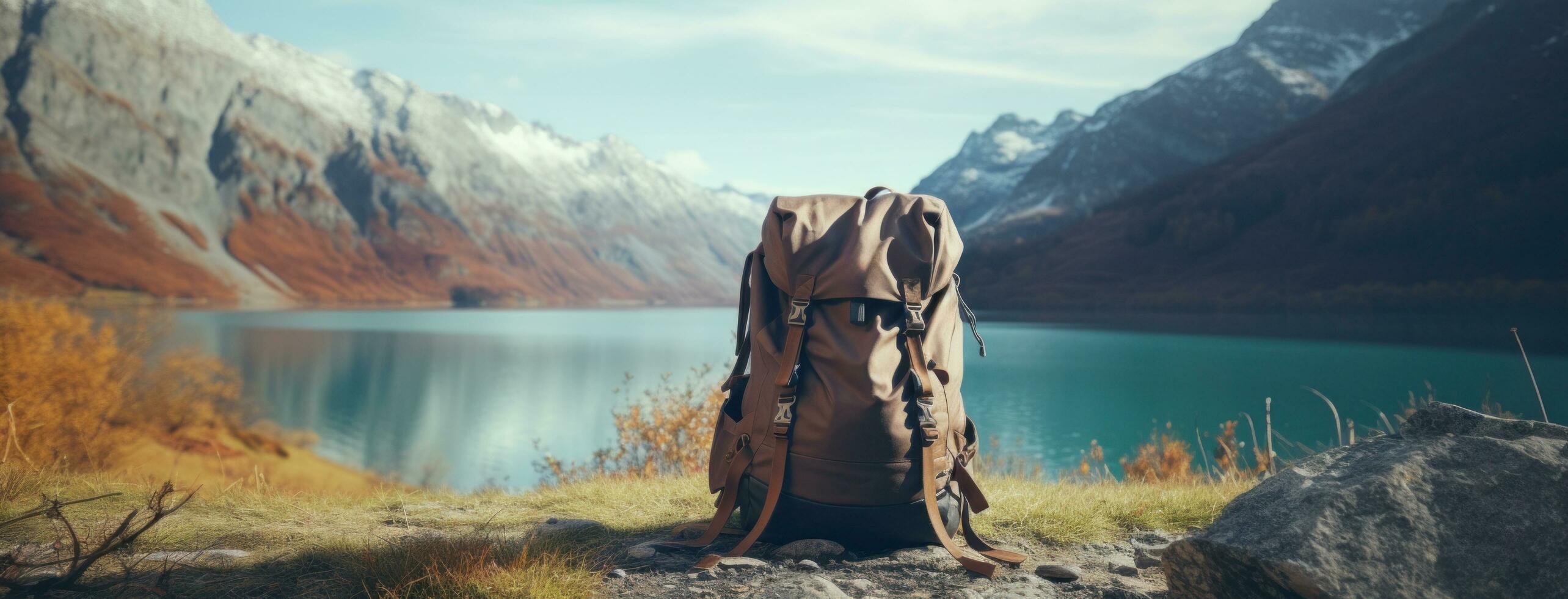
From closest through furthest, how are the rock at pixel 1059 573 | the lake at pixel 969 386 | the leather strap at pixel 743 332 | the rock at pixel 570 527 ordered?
the rock at pixel 1059 573
the leather strap at pixel 743 332
the rock at pixel 570 527
the lake at pixel 969 386

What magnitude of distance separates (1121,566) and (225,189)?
156m

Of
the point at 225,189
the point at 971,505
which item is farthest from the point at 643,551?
the point at 225,189

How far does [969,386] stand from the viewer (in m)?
24.8

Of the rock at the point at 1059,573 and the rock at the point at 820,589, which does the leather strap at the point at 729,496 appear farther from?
the rock at the point at 1059,573

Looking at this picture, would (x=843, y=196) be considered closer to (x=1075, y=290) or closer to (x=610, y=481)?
(x=610, y=481)

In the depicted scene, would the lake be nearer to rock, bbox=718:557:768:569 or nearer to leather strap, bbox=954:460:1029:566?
leather strap, bbox=954:460:1029:566

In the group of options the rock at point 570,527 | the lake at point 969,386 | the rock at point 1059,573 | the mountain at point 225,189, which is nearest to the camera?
the rock at point 1059,573

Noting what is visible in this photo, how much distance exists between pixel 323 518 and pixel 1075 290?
8793 centimetres

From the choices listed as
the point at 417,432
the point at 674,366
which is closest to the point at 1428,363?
the point at 674,366

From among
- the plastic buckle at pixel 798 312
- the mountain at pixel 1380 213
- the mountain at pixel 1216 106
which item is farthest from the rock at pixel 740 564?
the mountain at pixel 1216 106

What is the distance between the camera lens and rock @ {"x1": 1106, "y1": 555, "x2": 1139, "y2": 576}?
2.75 metres

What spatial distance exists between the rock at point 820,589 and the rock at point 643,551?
→ 677 millimetres

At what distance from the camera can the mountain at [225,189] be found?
98.0m

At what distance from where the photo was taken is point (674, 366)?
30.7m
